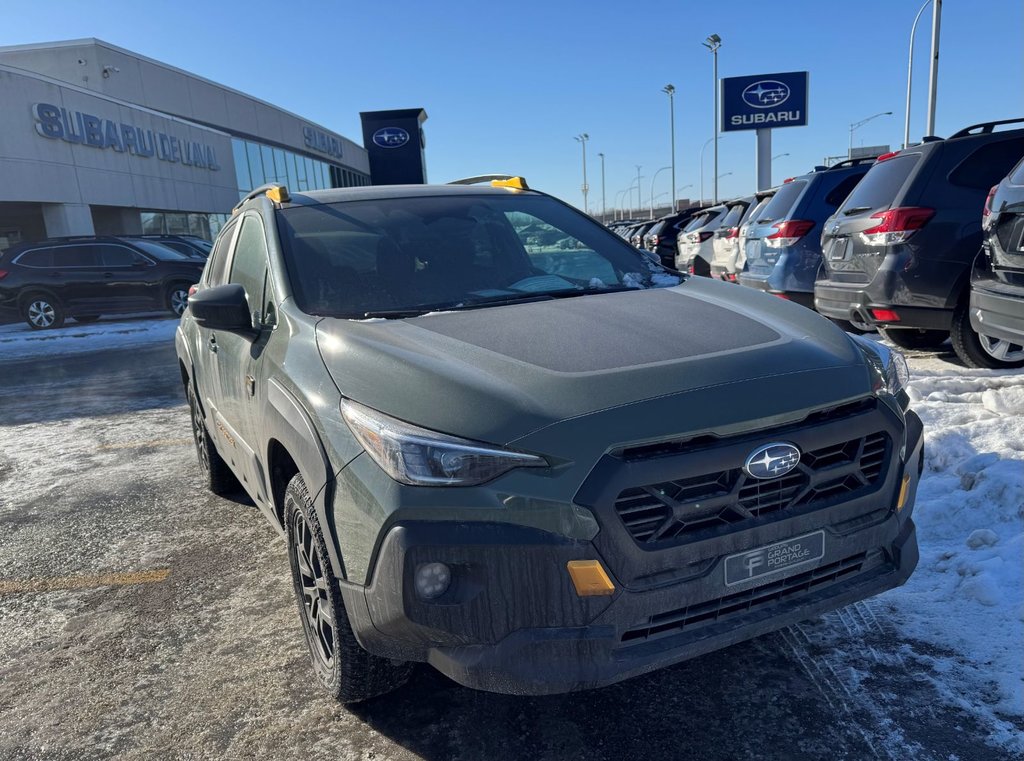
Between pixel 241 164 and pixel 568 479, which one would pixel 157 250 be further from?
pixel 241 164

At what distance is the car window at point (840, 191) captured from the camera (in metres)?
8.15

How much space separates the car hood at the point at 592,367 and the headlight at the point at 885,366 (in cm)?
8

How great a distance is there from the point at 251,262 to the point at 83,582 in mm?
1818

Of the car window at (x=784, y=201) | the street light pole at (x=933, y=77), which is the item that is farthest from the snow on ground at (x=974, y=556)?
the street light pole at (x=933, y=77)

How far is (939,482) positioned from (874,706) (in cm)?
192

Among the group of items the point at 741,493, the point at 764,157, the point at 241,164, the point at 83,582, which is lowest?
the point at 83,582

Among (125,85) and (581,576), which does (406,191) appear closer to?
(581,576)

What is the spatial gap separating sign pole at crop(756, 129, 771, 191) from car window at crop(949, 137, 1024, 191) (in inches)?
948

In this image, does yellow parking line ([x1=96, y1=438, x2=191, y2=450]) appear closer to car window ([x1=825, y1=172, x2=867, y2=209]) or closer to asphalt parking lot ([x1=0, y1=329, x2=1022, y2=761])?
asphalt parking lot ([x1=0, y1=329, x2=1022, y2=761])

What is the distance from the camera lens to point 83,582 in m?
3.68

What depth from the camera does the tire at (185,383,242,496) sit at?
15.3ft

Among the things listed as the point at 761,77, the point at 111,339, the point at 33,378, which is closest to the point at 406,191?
the point at 33,378

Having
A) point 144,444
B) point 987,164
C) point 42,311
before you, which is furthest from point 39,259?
point 987,164

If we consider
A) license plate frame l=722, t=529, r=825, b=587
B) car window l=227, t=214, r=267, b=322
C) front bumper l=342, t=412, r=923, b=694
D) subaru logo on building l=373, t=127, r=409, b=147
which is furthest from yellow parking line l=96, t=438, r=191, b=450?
subaru logo on building l=373, t=127, r=409, b=147
